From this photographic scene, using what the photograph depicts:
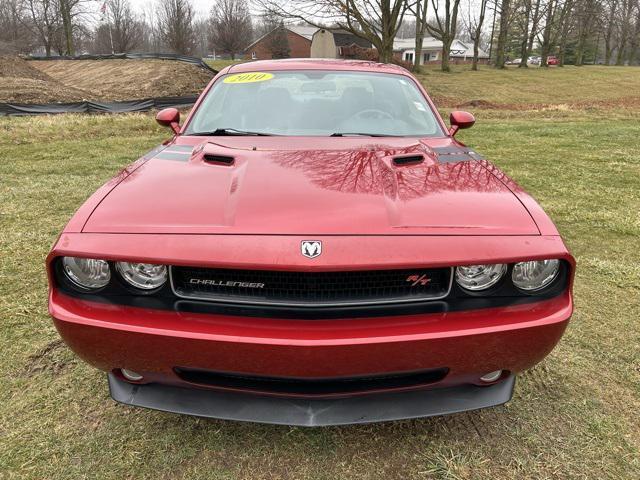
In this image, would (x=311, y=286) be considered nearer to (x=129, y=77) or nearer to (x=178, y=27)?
(x=129, y=77)

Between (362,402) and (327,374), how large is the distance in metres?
0.24

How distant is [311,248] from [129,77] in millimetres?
24492

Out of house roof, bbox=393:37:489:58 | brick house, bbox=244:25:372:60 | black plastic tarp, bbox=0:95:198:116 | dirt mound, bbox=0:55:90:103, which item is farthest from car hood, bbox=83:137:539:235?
house roof, bbox=393:37:489:58

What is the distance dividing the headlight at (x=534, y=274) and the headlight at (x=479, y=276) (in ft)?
0.18

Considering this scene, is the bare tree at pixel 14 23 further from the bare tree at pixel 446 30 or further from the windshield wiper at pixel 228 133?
the windshield wiper at pixel 228 133

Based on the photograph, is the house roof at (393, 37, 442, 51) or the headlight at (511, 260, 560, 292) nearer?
the headlight at (511, 260, 560, 292)

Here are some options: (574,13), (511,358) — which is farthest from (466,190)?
(574,13)

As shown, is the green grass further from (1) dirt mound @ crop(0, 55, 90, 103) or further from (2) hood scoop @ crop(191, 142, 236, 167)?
(2) hood scoop @ crop(191, 142, 236, 167)

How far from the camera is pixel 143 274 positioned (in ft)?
5.49

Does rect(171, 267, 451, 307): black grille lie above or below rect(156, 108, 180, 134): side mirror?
below

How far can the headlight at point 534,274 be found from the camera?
1.68 meters

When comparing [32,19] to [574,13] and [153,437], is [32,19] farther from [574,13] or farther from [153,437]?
[153,437]

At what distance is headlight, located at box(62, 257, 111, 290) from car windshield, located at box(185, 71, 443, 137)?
1346 millimetres

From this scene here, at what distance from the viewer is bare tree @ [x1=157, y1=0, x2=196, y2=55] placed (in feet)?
154
